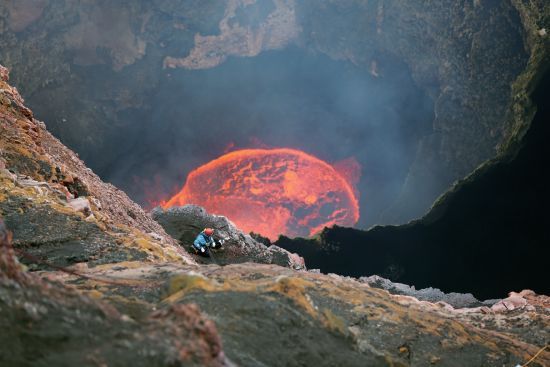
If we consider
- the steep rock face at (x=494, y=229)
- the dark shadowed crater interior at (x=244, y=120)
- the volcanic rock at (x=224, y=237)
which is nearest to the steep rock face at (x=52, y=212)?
the volcanic rock at (x=224, y=237)

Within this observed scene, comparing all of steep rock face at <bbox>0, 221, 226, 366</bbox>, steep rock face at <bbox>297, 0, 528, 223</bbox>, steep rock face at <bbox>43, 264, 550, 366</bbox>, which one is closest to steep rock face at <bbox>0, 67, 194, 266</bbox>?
steep rock face at <bbox>43, 264, 550, 366</bbox>

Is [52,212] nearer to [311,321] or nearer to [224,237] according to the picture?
[311,321]

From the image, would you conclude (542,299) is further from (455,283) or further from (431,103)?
(431,103)

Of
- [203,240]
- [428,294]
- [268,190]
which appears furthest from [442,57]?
[203,240]

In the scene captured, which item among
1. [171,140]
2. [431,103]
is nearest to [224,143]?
[171,140]

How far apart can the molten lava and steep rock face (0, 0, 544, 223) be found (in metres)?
9.26

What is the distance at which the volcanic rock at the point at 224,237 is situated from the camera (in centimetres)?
2323

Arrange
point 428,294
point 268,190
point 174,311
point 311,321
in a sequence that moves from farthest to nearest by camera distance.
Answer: point 268,190 → point 428,294 → point 311,321 → point 174,311

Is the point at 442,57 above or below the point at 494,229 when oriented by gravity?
above

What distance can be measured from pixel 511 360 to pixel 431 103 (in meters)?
35.2

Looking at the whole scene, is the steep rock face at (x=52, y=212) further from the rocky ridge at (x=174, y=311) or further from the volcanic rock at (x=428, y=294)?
the volcanic rock at (x=428, y=294)

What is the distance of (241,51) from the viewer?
158ft

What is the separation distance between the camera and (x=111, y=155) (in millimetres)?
46406

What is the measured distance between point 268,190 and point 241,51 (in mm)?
14279
